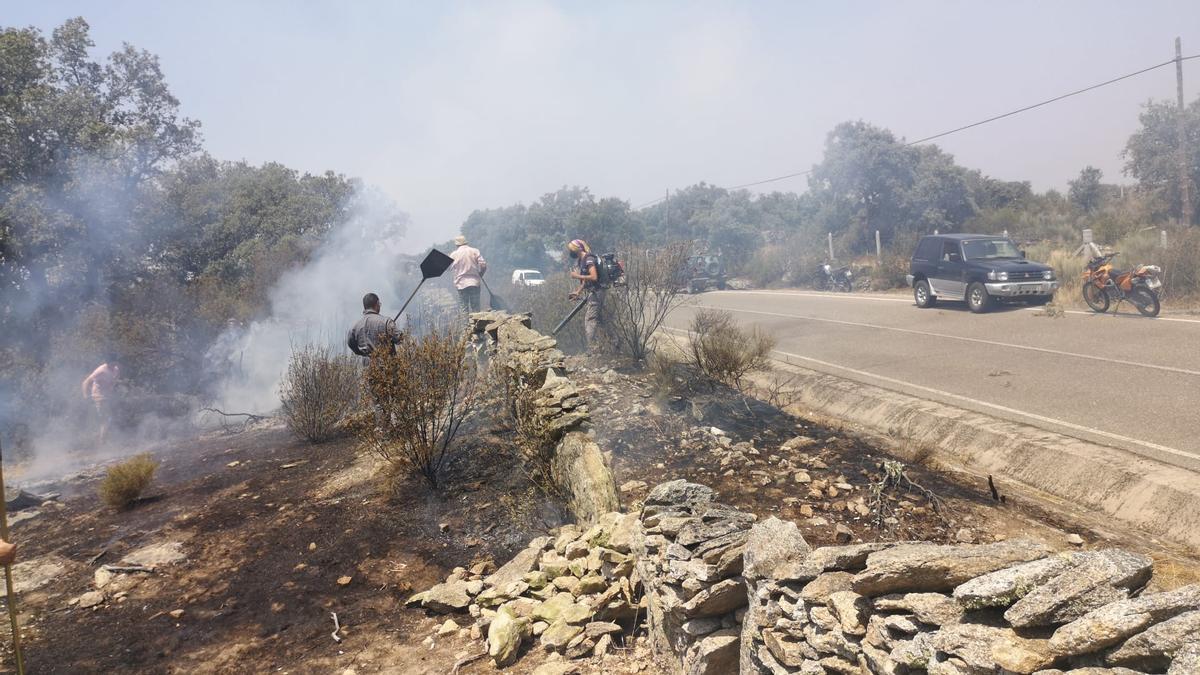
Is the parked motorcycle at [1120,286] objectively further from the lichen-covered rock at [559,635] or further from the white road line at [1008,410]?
the lichen-covered rock at [559,635]

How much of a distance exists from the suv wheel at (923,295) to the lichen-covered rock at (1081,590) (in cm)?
1592

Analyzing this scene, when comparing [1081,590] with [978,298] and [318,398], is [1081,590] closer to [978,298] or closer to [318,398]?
[318,398]

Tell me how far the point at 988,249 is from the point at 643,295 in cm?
998

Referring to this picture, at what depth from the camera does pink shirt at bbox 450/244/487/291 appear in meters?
11.6

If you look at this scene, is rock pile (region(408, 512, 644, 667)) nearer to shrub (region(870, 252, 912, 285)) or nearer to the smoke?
the smoke

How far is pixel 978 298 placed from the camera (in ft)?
49.1

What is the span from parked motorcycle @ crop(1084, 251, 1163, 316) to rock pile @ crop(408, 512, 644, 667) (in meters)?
12.6

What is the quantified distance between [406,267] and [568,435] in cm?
1793

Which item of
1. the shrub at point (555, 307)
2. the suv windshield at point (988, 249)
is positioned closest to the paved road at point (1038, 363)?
the suv windshield at point (988, 249)

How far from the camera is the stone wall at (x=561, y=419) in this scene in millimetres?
5102

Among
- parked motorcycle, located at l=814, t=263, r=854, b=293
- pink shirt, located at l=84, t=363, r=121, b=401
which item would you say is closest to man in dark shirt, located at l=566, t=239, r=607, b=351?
pink shirt, located at l=84, t=363, r=121, b=401

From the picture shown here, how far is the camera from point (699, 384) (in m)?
8.51

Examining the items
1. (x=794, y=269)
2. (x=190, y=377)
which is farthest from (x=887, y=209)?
(x=190, y=377)

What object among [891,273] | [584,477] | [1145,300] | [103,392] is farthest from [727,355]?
[891,273]
